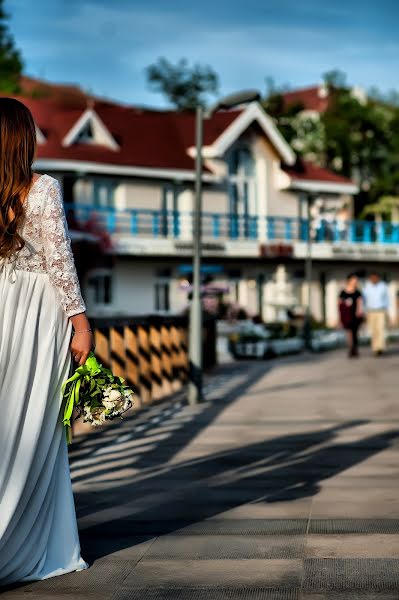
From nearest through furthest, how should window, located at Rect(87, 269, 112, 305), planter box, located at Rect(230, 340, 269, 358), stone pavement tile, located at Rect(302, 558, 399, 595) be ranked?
stone pavement tile, located at Rect(302, 558, 399, 595)
planter box, located at Rect(230, 340, 269, 358)
window, located at Rect(87, 269, 112, 305)

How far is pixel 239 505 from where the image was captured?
8094 mm

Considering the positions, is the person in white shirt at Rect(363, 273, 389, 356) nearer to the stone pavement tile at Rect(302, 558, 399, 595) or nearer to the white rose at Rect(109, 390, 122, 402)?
the stone pavement tile at Rect(302, 558, 399, 595)

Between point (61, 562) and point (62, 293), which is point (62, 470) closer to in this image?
point (61, 562)

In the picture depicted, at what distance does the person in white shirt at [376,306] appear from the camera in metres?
28.7

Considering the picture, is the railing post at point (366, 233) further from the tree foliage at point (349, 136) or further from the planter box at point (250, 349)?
the planter box at point (250, 349)

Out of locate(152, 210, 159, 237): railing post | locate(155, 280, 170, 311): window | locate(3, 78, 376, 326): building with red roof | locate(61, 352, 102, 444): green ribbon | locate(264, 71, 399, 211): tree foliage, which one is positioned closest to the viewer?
locate(61, 352, 102, 444): green ribbon

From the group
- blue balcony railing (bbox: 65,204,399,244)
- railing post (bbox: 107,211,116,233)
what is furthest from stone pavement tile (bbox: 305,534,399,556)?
railing post (bbox: 107,211,116,233)

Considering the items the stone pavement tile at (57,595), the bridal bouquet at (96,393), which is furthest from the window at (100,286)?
the stone pavement tile at (57,595)

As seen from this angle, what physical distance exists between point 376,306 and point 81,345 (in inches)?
923

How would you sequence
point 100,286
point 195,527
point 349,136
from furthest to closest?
point 349,136 < point 100,286 < point 195,527

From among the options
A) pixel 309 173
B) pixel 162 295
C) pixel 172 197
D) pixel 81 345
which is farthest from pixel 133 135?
pixel 81 345

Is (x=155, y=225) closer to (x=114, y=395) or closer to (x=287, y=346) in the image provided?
(x=287, y=346)

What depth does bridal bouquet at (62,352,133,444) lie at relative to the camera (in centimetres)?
594

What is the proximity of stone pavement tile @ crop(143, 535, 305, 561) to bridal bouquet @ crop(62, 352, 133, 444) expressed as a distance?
0.82m
